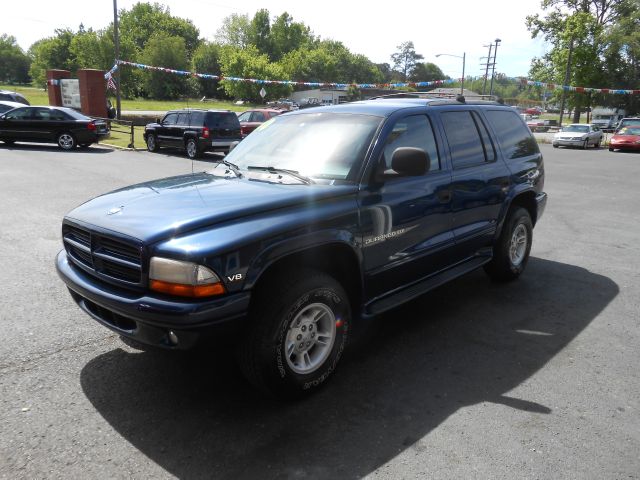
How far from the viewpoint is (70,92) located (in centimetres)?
2775

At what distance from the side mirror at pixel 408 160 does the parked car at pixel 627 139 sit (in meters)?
26.9

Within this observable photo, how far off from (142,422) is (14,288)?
2.84 metres

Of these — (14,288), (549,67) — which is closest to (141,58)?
(549,67)

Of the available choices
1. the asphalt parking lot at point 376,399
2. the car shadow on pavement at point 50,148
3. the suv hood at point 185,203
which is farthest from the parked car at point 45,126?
the suv hood at point 185,203

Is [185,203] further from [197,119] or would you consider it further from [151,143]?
[151,143]

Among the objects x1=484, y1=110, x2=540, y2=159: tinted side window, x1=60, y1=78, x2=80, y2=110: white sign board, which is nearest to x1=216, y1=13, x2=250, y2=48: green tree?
x1=60, y1=78, x2=80, y2=110: white sign board

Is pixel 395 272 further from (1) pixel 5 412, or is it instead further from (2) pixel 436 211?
(1) pixel 5 412

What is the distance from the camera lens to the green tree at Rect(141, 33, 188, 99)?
249 feet

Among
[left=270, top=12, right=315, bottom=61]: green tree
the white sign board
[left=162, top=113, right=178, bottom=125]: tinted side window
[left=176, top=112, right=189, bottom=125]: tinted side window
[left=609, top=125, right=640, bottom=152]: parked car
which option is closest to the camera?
[left=176, top=112, right=189, bottom=125]: tinted side window

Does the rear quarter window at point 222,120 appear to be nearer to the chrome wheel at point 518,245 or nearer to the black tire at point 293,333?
the chrome wheel at point 518,245

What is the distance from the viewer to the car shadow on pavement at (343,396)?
2693 mm

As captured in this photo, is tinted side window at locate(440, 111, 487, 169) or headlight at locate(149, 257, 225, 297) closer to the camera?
headlight at locate(149, 257, 225, 297)

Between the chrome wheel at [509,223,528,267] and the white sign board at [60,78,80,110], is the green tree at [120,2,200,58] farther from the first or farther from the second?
the chrome wheel at [509,223,528,267]

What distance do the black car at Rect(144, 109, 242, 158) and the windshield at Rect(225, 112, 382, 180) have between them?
12657 millimetres
